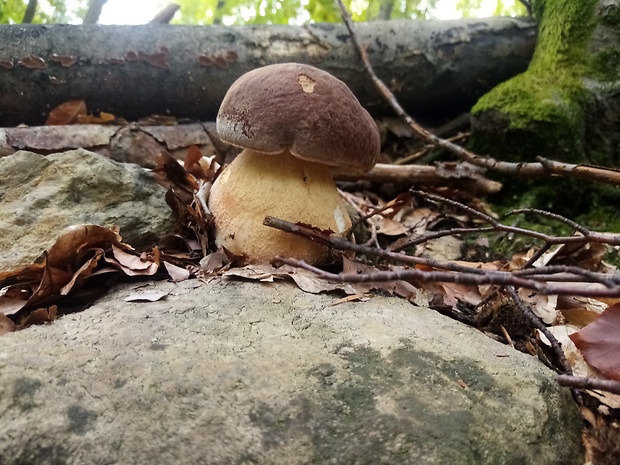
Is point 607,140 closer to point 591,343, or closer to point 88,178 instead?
point 591,343

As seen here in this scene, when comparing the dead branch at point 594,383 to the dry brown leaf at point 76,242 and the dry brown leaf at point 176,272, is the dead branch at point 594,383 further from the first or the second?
the dry brown leaf at point 76,242

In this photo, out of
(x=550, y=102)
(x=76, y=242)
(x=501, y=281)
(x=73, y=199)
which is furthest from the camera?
(x=550, y=102)

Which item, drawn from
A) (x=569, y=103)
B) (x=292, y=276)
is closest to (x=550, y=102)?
(x=569, y=103)

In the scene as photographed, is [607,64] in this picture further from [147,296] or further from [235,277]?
[147,296]

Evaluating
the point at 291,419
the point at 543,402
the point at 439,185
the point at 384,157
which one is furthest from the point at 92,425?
the point at 384,157

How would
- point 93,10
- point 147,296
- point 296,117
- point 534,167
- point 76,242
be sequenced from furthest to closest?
point 93,10
point 534,167
point 296,117
point 76,242
point 147,296

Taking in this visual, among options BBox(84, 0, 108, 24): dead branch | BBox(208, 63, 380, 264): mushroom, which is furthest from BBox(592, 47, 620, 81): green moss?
BBox(84, 0, 108, 24): dead branch
